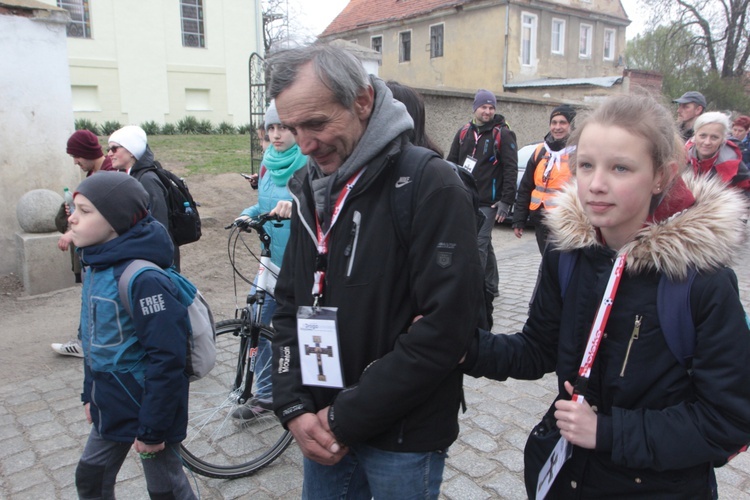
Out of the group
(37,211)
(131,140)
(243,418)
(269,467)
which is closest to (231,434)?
(243,418)

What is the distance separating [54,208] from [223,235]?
244 cm

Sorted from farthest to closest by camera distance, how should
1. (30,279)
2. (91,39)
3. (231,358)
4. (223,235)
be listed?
(91,39), (223,235), (30,279), (231,358)

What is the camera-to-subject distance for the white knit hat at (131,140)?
4.08m

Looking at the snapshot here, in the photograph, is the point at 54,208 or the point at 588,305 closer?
the point at 588,305

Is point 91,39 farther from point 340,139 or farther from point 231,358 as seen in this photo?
point 340,139

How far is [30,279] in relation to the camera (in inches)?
255

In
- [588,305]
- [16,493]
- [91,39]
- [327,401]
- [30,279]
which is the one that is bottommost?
[16,493]

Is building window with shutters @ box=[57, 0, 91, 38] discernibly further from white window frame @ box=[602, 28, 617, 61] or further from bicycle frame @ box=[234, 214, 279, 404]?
white window frame @ box=[602, 28, 617, 61]

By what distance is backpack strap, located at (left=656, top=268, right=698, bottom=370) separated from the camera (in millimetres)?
1394

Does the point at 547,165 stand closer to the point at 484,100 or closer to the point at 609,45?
the point at 484,100

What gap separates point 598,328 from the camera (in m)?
1.51

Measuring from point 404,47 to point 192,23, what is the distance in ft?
45.3

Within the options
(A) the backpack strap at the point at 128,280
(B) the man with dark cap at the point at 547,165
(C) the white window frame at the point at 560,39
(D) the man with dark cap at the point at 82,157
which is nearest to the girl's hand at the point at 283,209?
(A) the backpack strap at the point at 128,280

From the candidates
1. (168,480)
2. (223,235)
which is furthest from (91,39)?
(168,480)
